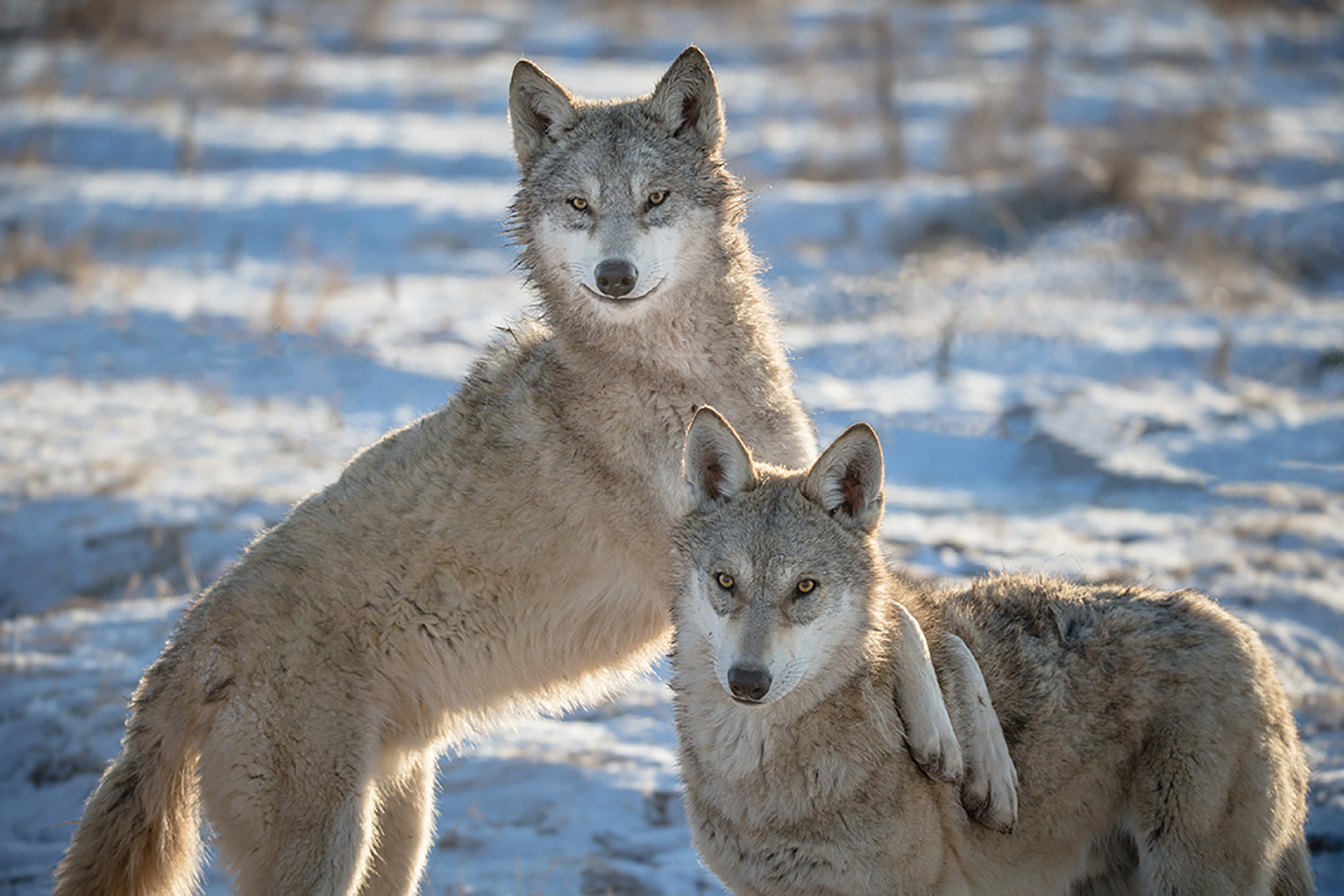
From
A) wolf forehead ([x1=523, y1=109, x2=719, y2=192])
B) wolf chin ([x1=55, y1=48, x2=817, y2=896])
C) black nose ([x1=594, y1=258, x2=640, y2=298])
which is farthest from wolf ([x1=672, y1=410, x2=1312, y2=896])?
wolf forehead ([x1=523, y1=109, x2=719, y2=192])

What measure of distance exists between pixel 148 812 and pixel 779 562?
244 centimetres

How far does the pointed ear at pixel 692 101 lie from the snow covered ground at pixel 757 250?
3157 mm

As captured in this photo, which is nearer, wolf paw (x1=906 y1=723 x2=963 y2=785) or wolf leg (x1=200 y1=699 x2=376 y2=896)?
wolf paw (x1=906 y1=723 x2=963 y2=785)

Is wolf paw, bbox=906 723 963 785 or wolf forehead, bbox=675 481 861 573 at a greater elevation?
wolf forehead, bbox=675 481 861 573

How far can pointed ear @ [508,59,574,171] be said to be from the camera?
498 cm

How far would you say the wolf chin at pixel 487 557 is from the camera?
164 inches

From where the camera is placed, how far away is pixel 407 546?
4535 mm

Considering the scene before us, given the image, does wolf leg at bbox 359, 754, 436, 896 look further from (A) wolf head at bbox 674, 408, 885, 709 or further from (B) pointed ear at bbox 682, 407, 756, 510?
(B) pointed ear at bbox 682, 407, 756, 510

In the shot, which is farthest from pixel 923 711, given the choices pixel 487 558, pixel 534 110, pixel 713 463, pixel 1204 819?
pixel 534 110

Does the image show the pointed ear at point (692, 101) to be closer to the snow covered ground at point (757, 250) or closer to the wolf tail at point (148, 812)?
the wolf tail at point (148, 812)

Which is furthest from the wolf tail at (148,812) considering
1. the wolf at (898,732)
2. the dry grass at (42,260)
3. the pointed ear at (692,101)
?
the dry grass at (42,260)

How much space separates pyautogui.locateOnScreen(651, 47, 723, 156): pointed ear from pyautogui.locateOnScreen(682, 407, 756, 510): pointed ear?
62.5 inches

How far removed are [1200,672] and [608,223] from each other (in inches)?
107

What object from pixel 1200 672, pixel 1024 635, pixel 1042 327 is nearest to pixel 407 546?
pixel 1024 635
